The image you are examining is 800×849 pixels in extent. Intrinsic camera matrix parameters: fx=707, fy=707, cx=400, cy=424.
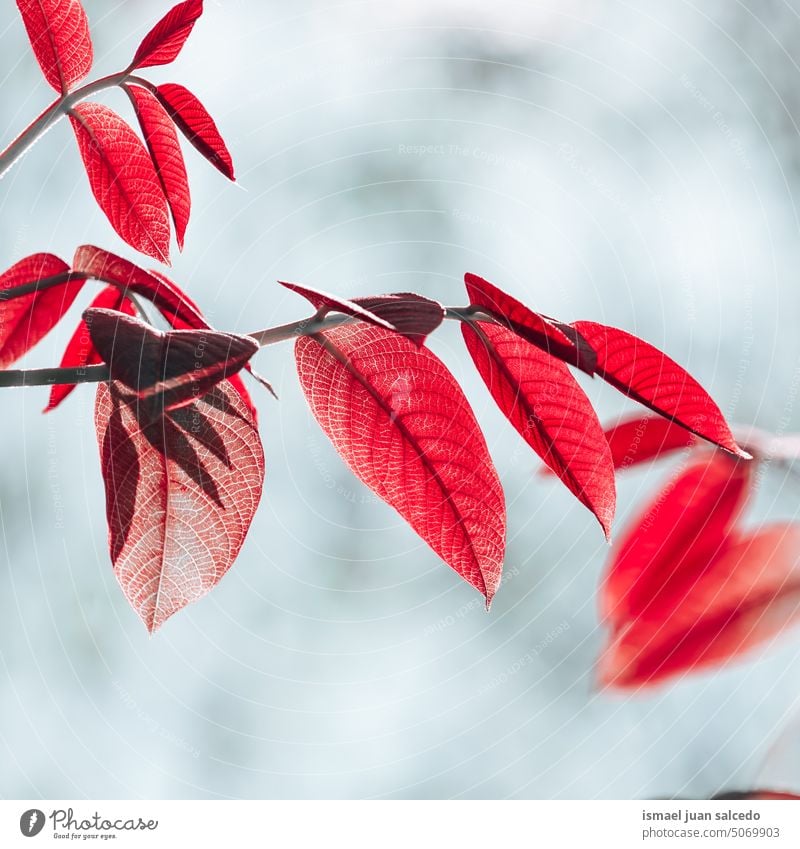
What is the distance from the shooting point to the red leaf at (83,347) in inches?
10.5

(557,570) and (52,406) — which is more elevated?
(52,406)

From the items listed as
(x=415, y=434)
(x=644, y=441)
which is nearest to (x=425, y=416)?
(x=415, y=434)

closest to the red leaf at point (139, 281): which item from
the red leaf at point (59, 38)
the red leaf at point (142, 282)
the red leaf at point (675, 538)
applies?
the red leaf at point (142, 282)

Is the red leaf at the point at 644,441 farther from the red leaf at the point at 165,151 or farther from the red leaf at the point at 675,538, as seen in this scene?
the red leaf at the point at 165,151

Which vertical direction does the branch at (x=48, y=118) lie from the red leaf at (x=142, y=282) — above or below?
above

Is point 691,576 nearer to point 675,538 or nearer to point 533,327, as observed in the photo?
point 675,538

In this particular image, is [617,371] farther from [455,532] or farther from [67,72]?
[67,72]

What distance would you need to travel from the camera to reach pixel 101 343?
5.8 inches

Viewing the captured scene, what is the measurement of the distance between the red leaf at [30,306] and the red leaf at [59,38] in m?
0.09

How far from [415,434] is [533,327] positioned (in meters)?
0.05

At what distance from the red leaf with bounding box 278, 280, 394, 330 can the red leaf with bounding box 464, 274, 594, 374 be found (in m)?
0.04

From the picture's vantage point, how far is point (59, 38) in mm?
282
